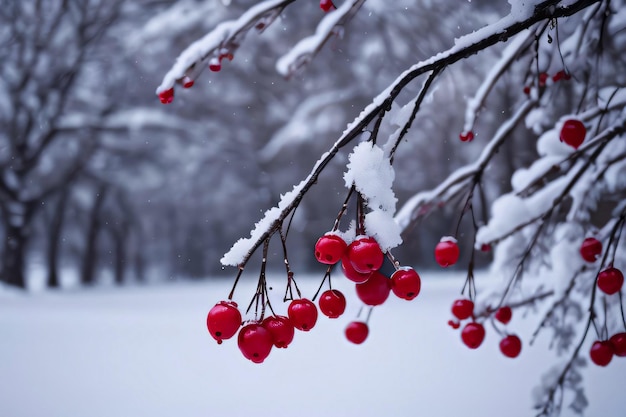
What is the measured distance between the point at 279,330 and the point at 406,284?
0.21 metres

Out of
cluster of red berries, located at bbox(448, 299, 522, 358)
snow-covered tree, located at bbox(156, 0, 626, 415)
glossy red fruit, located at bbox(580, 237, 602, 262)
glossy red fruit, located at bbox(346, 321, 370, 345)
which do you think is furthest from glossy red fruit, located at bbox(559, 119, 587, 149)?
glossy red fruit, located at bbox(346, 321, 370, 345)

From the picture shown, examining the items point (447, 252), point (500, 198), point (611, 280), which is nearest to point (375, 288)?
point (447, 252)

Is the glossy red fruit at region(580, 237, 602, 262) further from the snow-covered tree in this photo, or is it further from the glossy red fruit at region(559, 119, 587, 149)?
the glossy red fruit at region(559, 119, 587, 149)

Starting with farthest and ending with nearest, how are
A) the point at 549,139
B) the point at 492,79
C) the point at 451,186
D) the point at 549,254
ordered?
the point at 549,254 → the point at 549,139 → the point at 451,186 → the point at 492,79

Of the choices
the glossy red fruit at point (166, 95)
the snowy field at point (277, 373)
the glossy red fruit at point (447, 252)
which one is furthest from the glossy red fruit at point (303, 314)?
the snowy field at point (277, 373)

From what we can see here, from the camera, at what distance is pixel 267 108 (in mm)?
7633

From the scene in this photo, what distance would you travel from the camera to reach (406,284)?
0.83 meters

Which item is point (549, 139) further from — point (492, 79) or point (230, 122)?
point (230, 122)

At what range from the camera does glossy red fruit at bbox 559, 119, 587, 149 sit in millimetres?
1323

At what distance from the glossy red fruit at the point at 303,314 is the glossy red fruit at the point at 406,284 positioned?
133mm

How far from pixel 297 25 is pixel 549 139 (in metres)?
5.10

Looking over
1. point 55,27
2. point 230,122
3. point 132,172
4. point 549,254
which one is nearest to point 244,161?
point 230,122

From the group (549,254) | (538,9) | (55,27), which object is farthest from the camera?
(55,27)

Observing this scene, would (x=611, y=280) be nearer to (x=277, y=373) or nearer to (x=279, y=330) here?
(x=279, y=330)
